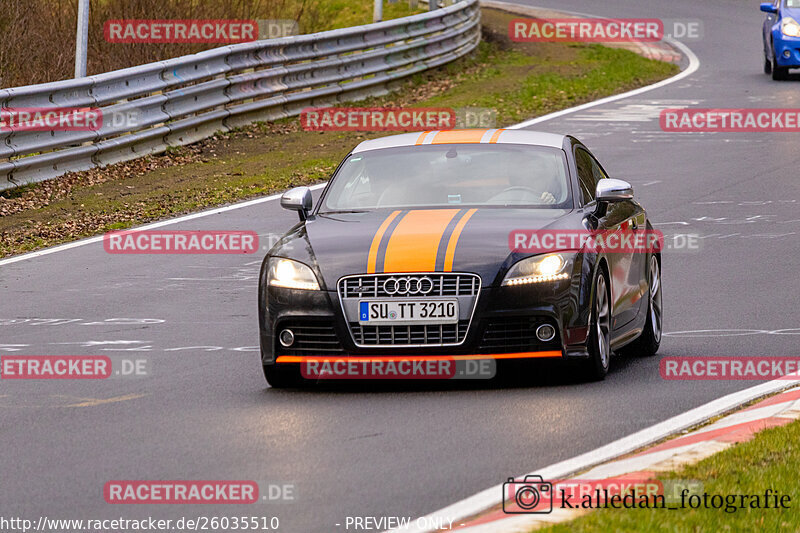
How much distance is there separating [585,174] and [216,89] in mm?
11907

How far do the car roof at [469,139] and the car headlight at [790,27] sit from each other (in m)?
17.0

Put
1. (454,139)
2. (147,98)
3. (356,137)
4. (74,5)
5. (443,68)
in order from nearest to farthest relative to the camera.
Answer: (454,139)
(147,98)
(356,137)
(74,5)
(443,68)

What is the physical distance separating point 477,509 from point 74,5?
66.3 ft

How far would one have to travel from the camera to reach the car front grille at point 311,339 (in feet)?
27.9

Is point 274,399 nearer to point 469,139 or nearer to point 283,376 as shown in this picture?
point 283,376

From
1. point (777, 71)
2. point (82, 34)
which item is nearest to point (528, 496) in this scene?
point (82, 34)

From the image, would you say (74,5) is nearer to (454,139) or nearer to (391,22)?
(391,22)

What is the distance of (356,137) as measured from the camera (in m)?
21.5

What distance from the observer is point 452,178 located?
974cm

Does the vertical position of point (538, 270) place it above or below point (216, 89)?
above

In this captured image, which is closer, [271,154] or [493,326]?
[493,326]

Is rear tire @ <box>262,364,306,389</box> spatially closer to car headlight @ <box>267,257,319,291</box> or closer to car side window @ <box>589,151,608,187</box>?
car headlight @ <box>267,257,319,291</box>

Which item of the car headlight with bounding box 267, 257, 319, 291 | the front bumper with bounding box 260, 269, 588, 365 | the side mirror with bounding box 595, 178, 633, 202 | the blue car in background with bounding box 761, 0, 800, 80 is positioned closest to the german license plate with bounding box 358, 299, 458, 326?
the front bumper with bounding box 260, 269, 588, 365

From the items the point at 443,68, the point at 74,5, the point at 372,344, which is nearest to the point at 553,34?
the point at 443,68
